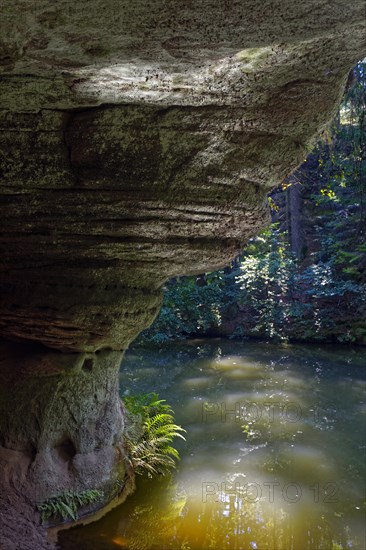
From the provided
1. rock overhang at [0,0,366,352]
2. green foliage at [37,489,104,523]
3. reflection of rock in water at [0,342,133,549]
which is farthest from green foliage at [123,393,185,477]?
rock overhang at [0,0,366,352]

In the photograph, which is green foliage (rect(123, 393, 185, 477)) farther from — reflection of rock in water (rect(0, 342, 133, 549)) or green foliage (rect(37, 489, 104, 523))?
green foliage (rect(37, 489, 104, 523))

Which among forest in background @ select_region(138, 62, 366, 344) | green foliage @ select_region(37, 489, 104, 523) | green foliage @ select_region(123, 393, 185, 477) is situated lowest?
forest in background @ select_region(138, 62, 366, 344)

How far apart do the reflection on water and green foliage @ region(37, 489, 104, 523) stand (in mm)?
182

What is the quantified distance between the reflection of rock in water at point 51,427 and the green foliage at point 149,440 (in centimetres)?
47

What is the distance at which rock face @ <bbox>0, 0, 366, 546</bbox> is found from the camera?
1762 millimetres

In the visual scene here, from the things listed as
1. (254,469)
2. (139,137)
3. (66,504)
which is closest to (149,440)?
(254,469)

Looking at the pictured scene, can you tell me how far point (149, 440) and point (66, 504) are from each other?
64.4 inches

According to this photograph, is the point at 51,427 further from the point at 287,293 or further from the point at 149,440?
the point at 287,293

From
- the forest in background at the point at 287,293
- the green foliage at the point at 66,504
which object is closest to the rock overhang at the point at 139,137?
the green foliage at the point at 66,504

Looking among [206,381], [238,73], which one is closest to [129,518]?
[238,73]

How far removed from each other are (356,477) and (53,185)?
4.96m

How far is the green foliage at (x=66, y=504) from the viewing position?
4.62 metres

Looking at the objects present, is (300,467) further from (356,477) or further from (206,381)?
(206,381)

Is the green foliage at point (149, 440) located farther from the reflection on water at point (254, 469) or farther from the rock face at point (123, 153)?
the rock face at point (123, 153)
